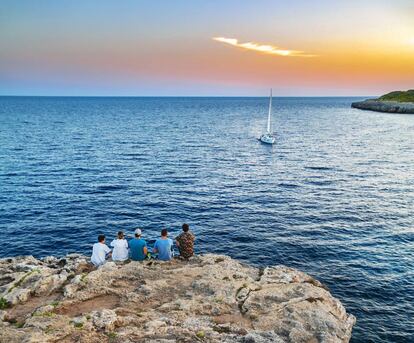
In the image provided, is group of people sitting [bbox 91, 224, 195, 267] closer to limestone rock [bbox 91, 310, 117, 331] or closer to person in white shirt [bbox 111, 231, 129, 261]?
person in white shirt [bbox 111, 231, 129, 261]

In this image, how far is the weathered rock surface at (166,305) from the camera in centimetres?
1323

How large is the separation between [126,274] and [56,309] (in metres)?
3.83

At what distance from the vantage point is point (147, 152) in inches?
3248

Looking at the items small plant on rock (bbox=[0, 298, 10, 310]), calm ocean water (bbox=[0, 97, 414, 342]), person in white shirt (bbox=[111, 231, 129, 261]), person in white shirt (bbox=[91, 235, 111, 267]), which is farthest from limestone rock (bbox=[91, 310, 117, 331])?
calm ocean water (bbox=[0, 97, 414, 342])

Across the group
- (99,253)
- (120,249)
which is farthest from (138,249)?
(99,253)

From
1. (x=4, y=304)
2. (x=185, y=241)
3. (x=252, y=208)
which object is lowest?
(x=252, y=208)

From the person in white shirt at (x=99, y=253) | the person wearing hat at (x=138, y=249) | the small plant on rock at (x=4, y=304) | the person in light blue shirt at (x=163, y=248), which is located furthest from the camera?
the person in light blue shirt at (x=163, y=248)

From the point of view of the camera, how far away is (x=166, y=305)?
50.1 feet

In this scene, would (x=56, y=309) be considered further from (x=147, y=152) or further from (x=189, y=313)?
(x=147, y=152)

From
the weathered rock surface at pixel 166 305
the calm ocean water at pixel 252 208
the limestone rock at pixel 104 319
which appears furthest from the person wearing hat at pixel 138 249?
the calm ocean water at pixel 252 208

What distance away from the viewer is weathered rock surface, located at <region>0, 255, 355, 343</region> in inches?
521

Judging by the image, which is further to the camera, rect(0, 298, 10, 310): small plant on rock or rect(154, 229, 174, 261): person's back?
rect(154, 229, 174, 261): person's back

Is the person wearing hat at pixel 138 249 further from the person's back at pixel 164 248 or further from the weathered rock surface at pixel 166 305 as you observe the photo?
the weathered rock surface at pixel 166 305

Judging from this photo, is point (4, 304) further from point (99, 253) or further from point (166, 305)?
point (166, 305)
